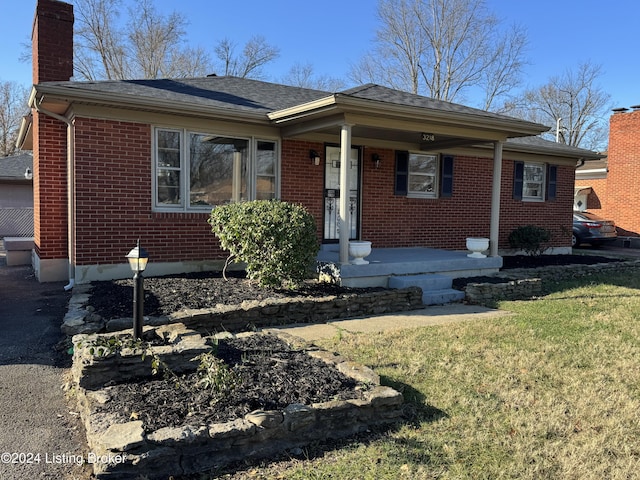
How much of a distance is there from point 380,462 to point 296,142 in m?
7.44

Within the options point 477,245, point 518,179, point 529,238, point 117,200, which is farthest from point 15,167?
point 529,238

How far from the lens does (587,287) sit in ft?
31.4

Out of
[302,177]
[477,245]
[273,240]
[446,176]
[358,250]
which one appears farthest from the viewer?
[446,176]

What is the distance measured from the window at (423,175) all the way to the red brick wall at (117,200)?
193 inches

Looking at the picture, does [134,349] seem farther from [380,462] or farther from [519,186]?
[519,186]

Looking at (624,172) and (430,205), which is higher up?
(624,172)

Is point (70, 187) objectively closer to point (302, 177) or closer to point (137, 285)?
point (302, 177)

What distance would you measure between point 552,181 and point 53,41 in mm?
12287

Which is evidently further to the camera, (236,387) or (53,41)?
(53,41)

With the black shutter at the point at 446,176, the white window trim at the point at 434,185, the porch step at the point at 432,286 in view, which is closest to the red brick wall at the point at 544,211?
the black shutter at the point at 446,176

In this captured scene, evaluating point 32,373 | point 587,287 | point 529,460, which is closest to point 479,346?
point 529,460

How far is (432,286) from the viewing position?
8430 millimetres

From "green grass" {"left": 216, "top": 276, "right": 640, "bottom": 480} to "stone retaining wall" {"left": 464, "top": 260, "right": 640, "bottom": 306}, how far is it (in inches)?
52.0

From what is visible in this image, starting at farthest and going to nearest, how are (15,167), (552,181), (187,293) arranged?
1. (15,167)
2. (552,181)
3. (187,293)
